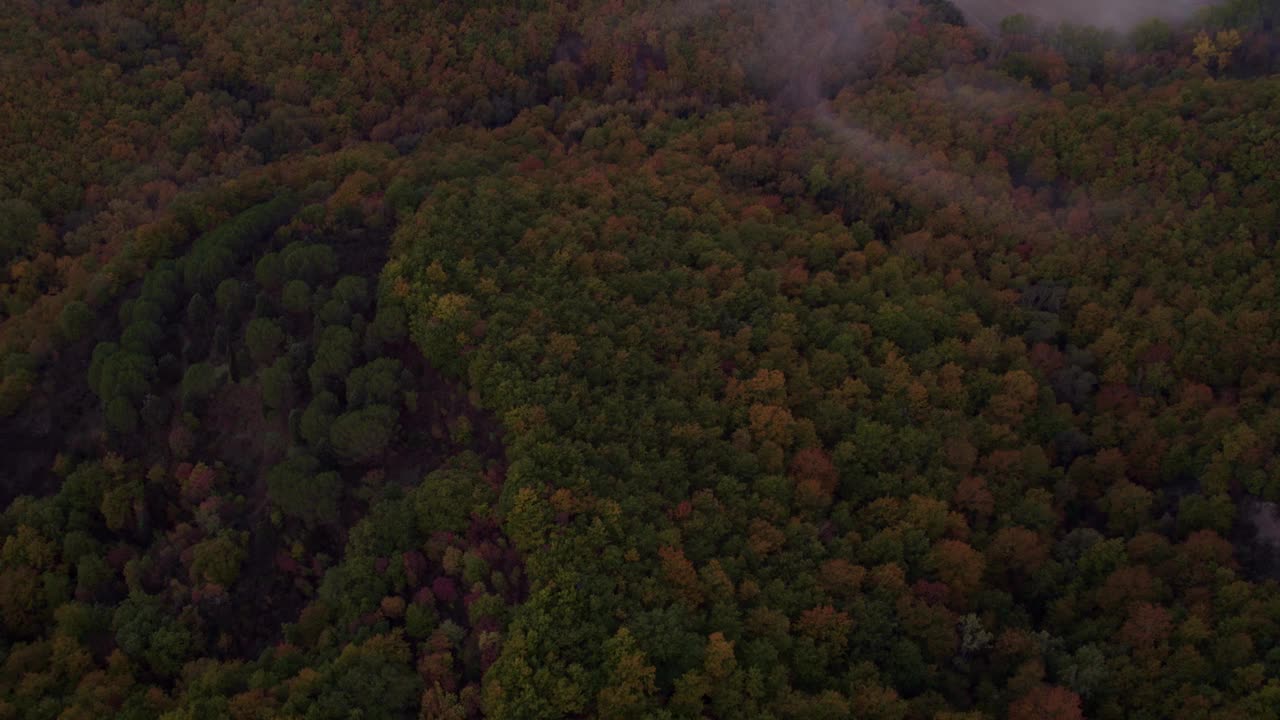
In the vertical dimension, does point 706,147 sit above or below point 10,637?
above

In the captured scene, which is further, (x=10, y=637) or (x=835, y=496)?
(x=835, y=496)

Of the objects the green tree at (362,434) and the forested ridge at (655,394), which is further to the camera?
the green tree at (362,434)

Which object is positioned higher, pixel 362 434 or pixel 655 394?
pixel 655 394

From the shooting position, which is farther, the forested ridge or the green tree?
the green tree

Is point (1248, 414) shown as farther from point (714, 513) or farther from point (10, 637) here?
point (10, 637)

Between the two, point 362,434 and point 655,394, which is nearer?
point 362,434

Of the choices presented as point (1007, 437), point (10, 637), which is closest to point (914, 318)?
point (1007, 437)

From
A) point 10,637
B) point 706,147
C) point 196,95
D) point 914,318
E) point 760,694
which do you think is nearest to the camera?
point 760,694

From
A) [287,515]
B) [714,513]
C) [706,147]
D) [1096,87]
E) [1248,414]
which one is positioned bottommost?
[287,515]
